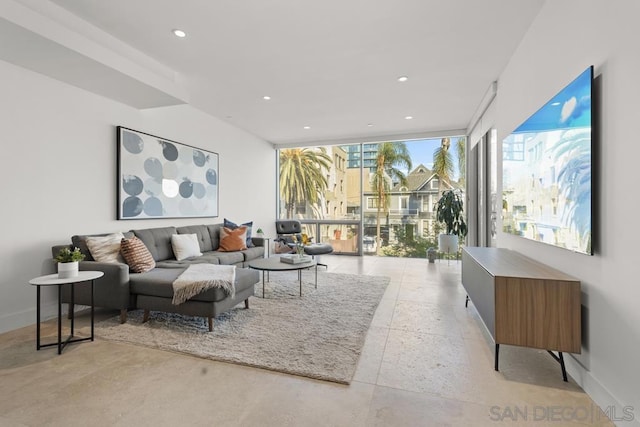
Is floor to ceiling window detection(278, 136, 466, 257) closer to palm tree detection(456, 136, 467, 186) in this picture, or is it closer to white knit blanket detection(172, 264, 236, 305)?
palm tree detection(456, 136, 467, 186)

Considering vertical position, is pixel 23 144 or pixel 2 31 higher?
pixel 2 31

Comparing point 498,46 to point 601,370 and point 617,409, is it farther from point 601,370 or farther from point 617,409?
point 617,409

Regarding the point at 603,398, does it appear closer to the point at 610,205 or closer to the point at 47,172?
the point at 610,205

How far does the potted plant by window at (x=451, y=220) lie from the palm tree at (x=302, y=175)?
2.76m

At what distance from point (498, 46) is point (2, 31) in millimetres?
4275

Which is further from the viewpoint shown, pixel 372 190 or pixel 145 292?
pixel 372 190

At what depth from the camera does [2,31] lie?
2309mm

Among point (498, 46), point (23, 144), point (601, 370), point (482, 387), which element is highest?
point (498, 46)

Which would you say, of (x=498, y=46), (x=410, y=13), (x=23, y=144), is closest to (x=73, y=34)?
(x=23, y=144)

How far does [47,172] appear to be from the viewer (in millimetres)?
3043

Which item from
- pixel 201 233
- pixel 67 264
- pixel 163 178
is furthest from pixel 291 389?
pixel 163 178

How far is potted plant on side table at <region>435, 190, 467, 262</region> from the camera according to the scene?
5.69m

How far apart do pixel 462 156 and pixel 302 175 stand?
3.62 meters

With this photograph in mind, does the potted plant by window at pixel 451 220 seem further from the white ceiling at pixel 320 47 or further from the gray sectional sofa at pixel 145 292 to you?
the gray sectional sofa at pixel 145 292
